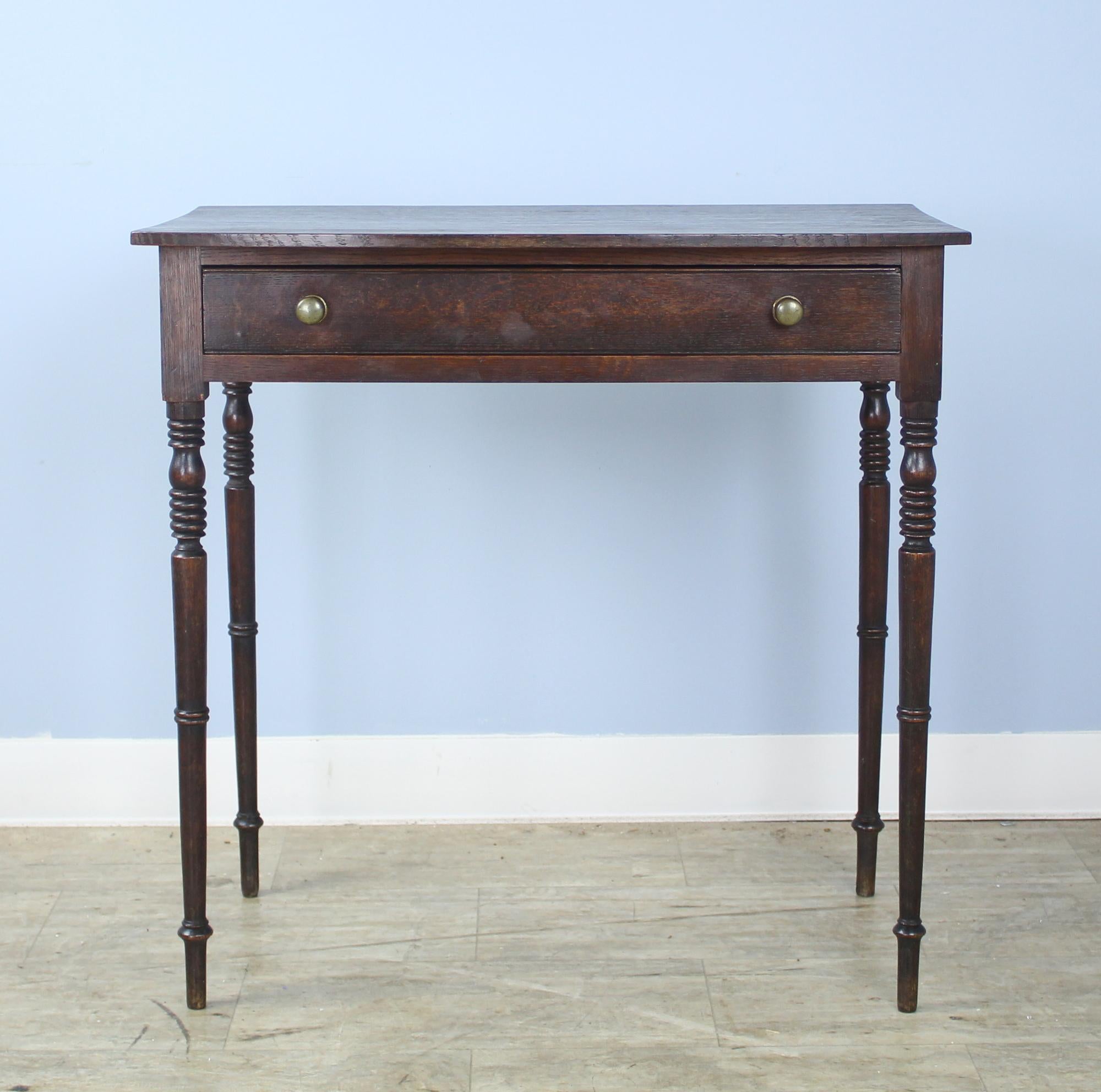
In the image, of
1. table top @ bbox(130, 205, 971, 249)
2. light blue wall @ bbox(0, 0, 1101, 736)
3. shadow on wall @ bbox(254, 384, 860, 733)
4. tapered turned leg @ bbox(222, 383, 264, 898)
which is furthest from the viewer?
shadow on wall @ bbox(254, 384, 860, 733)

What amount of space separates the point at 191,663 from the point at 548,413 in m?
0.77

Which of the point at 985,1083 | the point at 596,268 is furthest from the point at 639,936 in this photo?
the point at 596,268

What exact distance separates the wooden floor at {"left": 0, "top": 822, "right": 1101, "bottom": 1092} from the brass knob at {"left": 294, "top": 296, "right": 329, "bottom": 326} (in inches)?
32.9

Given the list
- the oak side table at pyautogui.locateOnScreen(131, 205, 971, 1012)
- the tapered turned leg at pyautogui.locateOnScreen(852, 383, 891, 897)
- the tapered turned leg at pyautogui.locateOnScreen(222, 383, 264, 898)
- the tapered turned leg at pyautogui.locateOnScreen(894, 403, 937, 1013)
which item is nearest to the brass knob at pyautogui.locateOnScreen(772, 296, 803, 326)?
the oak side table at pyautogui.locateOnScreen(131, 205, 971, 1012)

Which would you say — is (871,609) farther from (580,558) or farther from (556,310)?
(556,310)

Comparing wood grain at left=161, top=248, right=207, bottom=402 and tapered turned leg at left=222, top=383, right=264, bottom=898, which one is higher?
wood grain at left=161, top=248, right=207, bottom=402

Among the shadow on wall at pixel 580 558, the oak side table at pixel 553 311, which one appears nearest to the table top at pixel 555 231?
the oak side table at pixel 553 311

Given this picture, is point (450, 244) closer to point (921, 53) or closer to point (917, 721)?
point (917, 721)

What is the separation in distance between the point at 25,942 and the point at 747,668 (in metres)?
1.15

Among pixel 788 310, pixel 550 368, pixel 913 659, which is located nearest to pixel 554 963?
pixel 913 659

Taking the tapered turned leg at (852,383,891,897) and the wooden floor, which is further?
the tapered turned leg at (852,383,891,897)

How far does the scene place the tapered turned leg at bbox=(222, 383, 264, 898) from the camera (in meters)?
1.86

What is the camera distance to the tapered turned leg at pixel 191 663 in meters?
1.52

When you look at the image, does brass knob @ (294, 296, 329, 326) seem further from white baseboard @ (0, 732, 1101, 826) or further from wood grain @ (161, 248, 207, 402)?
white baseboard @ (0, 732, 1101, 826)
